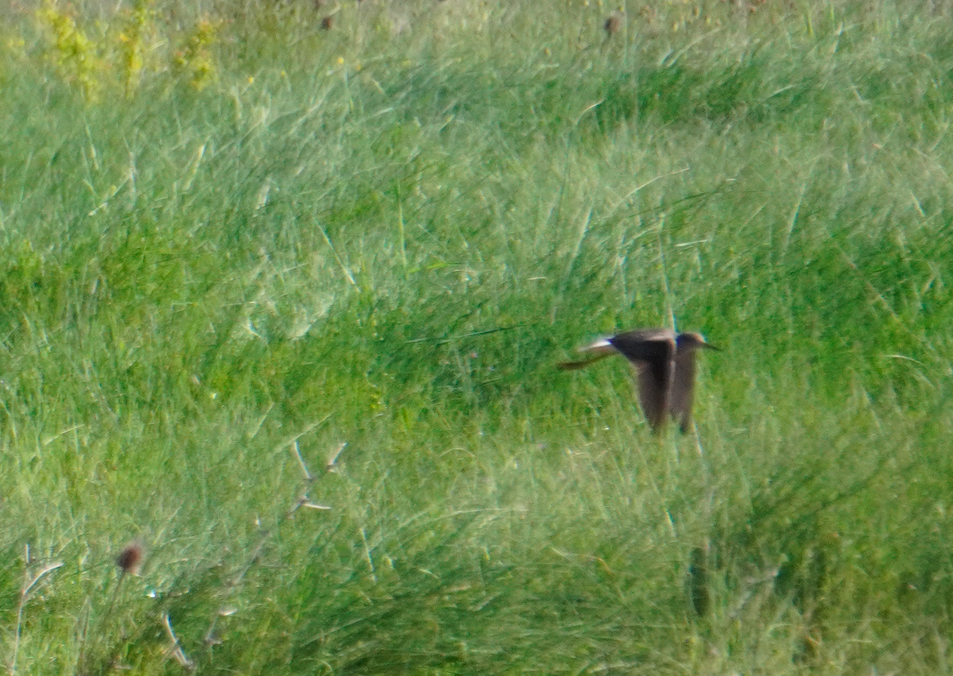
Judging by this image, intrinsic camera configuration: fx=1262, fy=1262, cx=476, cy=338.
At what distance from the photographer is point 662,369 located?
2.43 metres

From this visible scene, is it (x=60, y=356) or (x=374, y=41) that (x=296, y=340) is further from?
(x=374, y=41)

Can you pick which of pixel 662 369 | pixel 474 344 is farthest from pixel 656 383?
pixel 474 344

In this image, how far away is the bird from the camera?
2430 millimetres

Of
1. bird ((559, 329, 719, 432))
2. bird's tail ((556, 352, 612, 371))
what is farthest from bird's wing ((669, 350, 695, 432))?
bird's tail ((556, 352, 612, 371))

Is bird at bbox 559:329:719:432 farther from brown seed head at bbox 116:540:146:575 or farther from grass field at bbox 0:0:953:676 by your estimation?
brown seed head at bbox 116:540:146:575

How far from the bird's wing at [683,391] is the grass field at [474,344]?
1.4 inches

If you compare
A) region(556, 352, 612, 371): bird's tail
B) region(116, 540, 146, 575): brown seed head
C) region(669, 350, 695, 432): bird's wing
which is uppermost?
region(116, 540, 146, 575): brown seed head

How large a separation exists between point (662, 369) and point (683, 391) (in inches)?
3.5

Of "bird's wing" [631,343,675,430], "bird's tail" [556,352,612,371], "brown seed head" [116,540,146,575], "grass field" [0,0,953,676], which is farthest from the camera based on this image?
"bird's tail" [556,352,612,371]

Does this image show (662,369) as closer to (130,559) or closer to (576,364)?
(576,364)

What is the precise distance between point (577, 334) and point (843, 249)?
810 millimetres

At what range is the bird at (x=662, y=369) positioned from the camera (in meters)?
2.43

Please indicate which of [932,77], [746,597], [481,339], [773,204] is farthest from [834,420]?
[932,77]

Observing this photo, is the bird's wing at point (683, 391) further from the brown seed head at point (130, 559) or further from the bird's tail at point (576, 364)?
the brown seed head at point (130, 559)
